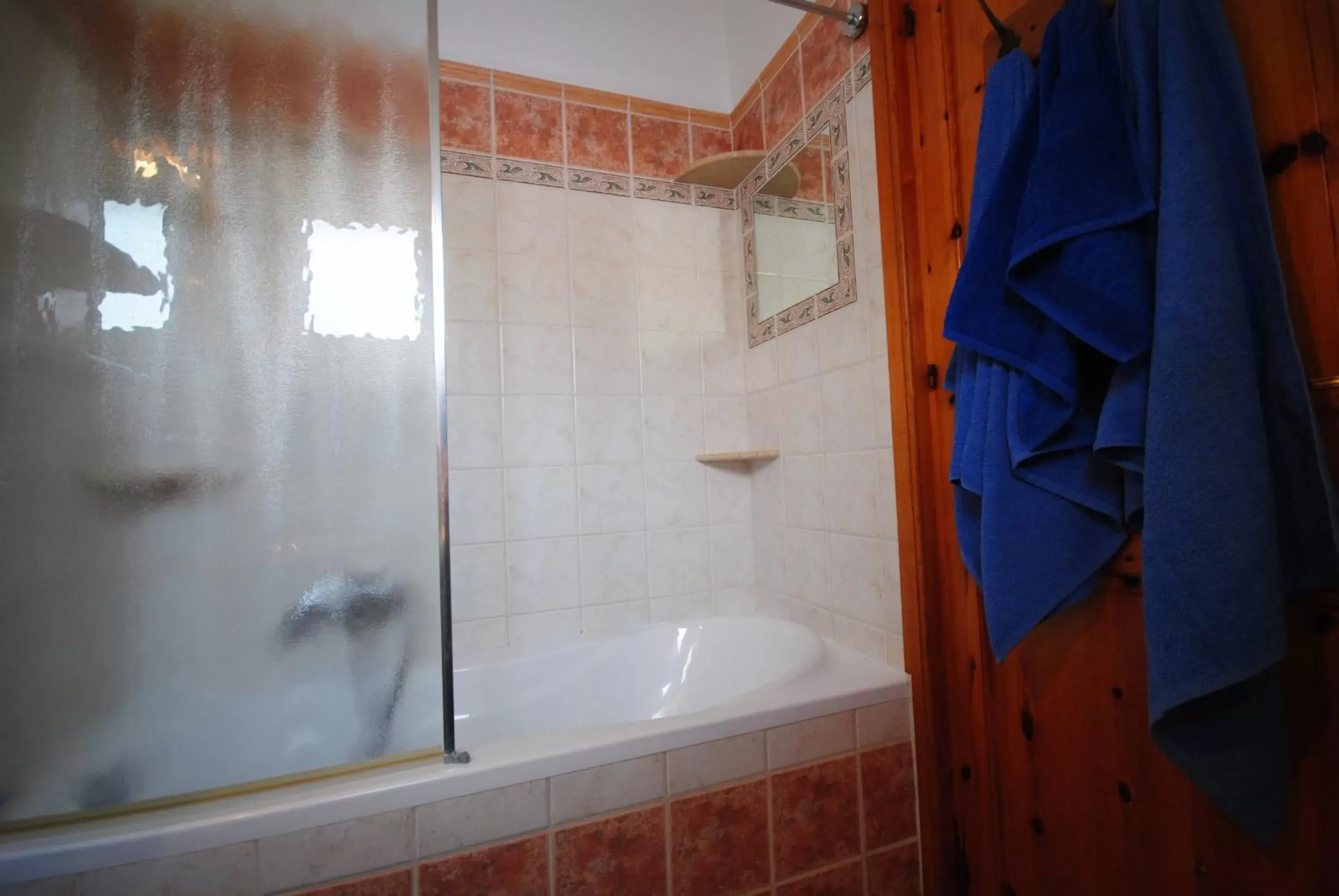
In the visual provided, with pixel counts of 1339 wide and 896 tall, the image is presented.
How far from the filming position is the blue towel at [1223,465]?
54cm

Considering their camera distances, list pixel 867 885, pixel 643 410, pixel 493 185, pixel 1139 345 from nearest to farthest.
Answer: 1. pixel 1139 345
2. pixel 867 885
3. pixel 493 185
4. pixel 643 410

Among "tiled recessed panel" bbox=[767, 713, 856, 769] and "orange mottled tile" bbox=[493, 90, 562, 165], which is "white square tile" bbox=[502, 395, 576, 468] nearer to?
"orange mottled tile" bbox=[493, 90, 562, 165]

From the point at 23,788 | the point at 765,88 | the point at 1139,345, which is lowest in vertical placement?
the point at 23,788

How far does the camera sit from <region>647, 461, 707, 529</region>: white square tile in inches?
68.1

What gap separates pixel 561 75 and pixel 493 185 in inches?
17.9

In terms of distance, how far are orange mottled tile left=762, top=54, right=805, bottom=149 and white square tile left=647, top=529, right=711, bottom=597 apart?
1.28m

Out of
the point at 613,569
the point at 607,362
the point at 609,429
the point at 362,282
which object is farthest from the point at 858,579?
the point at 362,282

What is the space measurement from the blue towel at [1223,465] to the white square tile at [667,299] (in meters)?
1.30

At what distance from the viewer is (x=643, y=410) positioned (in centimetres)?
173

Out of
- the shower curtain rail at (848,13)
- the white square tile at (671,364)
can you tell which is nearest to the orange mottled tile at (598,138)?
the white square tile at (671,364)

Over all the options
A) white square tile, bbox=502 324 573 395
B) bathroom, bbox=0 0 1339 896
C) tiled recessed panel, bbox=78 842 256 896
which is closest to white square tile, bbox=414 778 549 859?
bathroom, bbox=0 0 1339 896

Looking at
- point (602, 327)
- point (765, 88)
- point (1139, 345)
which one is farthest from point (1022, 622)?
point (765, 88)

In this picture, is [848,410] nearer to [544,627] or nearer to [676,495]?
[676,495]

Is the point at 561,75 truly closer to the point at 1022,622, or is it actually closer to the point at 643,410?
the point at 643,410
